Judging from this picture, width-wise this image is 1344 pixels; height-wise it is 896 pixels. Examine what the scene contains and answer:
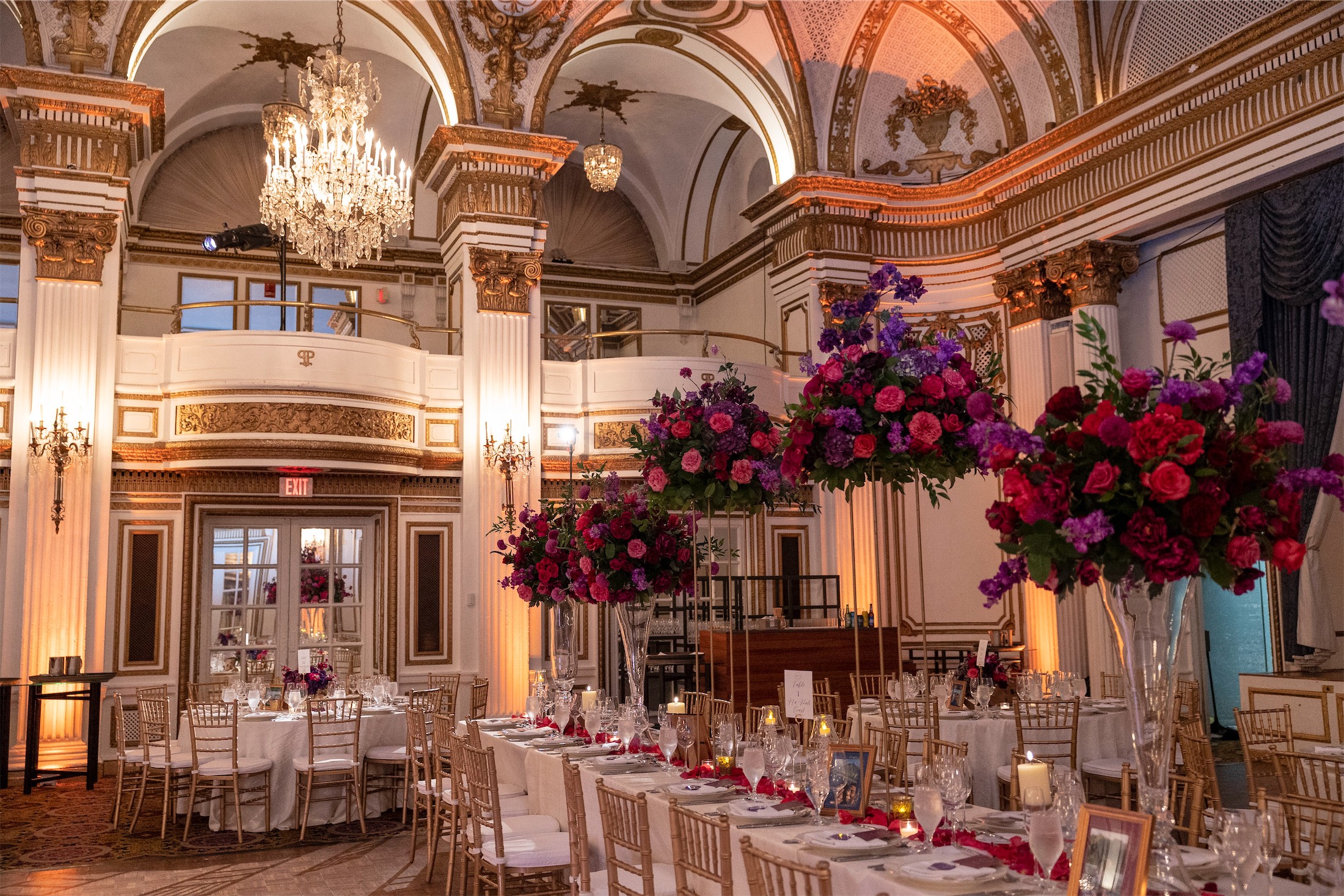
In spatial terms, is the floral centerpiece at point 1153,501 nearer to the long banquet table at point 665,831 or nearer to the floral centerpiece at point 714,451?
the long banquet table at point 665,831

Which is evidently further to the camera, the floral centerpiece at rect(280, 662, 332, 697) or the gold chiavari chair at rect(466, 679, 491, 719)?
the gold chiavari chair at rect(466, 679, 491, 719)

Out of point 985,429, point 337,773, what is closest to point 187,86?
point 337,773

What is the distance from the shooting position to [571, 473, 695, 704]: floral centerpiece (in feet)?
18.6

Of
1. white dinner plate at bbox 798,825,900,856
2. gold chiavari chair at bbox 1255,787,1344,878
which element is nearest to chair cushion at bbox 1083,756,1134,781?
gold chiavari chair at bbox 1255,787,1344,878

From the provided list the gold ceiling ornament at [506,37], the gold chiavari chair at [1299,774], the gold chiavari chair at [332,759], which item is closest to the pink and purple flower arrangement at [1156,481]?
the gold chiavari chair at [1299,774]

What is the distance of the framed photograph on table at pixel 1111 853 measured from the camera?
246 cm

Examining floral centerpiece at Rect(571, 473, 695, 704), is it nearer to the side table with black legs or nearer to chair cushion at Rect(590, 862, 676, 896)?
chair cushion at Rect(590, 862, 676, 896)

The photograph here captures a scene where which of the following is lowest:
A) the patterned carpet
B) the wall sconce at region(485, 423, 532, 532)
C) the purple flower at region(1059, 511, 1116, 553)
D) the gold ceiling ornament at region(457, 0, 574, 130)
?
the patterned carpet

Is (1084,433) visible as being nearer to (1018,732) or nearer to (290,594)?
(1018,732)

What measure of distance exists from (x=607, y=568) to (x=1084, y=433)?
11.2 ft

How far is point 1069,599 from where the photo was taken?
1100 centimetres

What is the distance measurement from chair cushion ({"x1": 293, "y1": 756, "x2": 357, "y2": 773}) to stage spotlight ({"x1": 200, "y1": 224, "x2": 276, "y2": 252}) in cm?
661

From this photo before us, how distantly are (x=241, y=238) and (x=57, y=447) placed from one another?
342cm

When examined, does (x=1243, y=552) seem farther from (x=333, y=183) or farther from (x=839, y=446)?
(x=333, y=183)
